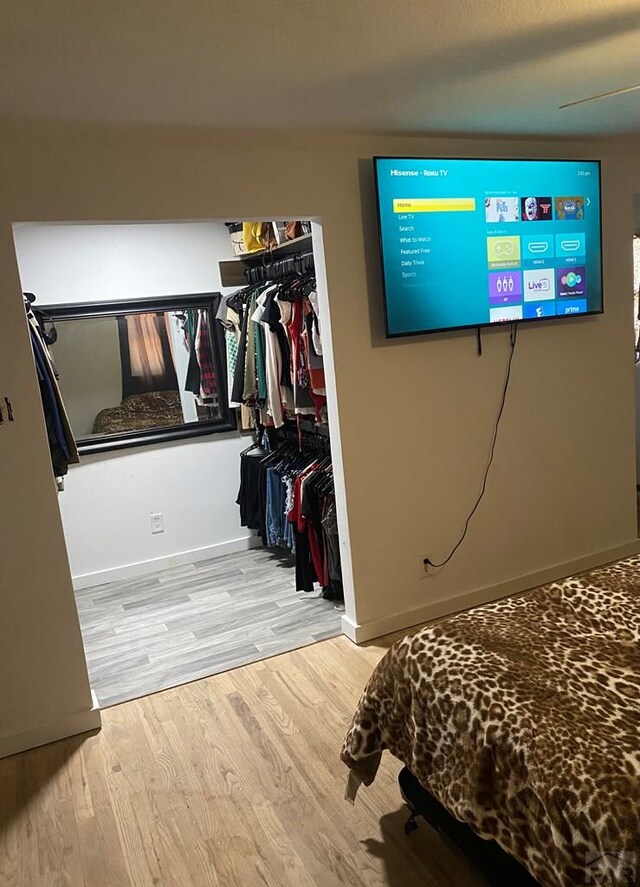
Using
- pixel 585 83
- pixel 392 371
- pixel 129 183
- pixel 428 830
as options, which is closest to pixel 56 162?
pixel 129 183

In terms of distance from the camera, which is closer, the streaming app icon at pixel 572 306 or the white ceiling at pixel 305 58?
the white ceiling at pixel 305 58

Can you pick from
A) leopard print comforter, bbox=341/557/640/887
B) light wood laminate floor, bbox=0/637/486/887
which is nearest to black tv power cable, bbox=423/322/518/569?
light wood laminate floor, bbox=0/637/486/887

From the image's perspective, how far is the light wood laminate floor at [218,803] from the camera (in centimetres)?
212

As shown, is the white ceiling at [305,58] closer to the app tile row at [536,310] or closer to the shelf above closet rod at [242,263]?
the app tile row at [536,310]

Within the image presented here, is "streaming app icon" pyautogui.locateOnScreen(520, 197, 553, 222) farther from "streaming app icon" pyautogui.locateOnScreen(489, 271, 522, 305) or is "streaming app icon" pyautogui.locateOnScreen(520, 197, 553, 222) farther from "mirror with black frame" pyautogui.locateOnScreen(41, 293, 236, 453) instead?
"mirror with black frame" pyautogui.locateOnScreen(41, 293, 236, 453)

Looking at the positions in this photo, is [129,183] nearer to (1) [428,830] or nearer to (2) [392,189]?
(2) [392,189]

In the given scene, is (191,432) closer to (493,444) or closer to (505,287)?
(493,444)

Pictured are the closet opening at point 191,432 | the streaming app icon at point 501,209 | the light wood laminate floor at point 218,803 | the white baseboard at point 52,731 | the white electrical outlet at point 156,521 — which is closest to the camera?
the light wood laminate floor at point 218,803

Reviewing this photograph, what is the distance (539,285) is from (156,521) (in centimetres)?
285

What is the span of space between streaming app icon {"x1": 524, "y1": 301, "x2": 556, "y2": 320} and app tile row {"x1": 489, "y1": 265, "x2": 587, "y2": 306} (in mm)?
22

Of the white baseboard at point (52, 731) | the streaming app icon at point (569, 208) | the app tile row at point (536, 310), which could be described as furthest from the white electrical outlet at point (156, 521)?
the streaming app icon at point (569, 208)

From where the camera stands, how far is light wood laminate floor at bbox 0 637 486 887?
2.12 m

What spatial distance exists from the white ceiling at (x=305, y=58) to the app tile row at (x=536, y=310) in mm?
949

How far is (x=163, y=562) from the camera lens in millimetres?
4723
